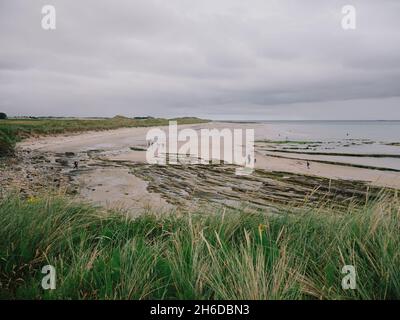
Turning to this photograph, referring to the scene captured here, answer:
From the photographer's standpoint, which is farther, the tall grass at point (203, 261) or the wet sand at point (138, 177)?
the wet sand at point (138, 177)

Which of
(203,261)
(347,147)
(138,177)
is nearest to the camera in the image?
(203,261)

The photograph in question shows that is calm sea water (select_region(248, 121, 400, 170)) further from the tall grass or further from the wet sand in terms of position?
the tall grass

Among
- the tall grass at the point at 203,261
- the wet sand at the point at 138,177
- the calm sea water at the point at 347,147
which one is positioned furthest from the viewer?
the calm sea water at the point at 347,147

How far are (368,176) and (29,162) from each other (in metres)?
16.3

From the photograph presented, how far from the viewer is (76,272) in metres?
3.02

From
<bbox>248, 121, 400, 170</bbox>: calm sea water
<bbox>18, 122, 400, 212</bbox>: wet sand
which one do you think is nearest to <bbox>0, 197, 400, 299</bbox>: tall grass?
<bbox>18, 122, 400, 212</bbox>: wet sand

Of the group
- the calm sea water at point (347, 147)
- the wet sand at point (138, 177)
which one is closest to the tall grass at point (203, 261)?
the wet sand at point (138, 177)

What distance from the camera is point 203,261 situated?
11.2 ft

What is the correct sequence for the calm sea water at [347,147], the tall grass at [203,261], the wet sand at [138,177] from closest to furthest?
the tall grass at [203,261] < the wet sand at [138,177] < the calm sea water at [347,147]

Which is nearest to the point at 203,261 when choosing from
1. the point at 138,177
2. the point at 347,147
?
the point at 138,177

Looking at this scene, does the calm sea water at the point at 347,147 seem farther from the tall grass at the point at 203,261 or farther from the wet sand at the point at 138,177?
the tall grass at the point at 203,261

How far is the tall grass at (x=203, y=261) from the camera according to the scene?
2916mm

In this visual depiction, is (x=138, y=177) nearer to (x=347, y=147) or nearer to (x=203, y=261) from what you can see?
(x=203, y=261)
